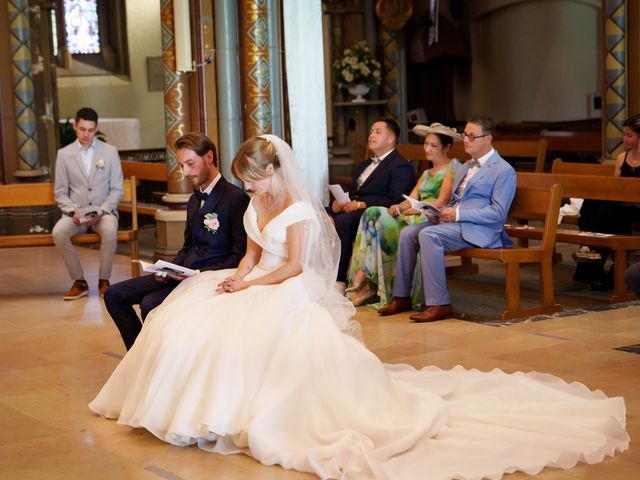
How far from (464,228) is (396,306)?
667mm

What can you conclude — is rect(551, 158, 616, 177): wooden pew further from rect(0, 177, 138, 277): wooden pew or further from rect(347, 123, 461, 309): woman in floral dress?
rect(0, 177, 138, 277): wooden pew

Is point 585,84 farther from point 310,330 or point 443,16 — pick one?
point 310,330

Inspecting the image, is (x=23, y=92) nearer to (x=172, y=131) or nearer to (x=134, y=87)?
(x=172, y=131)

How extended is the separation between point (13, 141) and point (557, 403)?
8.26m

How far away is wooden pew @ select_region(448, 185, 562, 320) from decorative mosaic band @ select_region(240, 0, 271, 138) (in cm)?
243

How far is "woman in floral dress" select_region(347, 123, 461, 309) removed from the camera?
742 cm

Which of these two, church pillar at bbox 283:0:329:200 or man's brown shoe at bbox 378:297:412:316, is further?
church pillar at bbox 283:0:329:200

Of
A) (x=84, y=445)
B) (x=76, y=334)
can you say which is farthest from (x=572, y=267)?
(x=84, y=445)

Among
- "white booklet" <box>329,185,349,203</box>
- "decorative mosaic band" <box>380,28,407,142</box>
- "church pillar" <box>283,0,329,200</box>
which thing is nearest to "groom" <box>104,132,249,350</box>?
"white booklet" <box>329,185,349,203</box>

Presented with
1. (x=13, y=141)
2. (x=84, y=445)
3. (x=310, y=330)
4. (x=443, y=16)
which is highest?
(x=443, y=16)

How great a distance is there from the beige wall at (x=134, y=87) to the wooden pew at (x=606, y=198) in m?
11.4

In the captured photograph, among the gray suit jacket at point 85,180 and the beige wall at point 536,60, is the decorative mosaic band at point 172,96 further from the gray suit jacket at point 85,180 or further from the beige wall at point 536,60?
the beige wall at point 536,60

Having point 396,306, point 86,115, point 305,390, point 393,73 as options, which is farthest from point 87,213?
point 393,73

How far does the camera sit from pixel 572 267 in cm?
877
